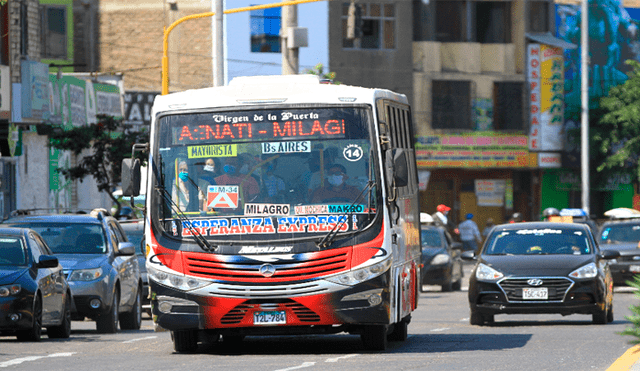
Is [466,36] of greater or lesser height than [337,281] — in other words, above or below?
above

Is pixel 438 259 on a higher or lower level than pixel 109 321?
lower

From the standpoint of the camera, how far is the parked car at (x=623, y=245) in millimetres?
28859

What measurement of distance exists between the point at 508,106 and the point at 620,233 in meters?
20.2

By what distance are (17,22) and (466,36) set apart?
77.0ft

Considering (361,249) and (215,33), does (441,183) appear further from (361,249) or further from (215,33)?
(361,249)

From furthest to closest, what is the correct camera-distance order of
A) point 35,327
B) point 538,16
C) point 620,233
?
1. point 538,16
2. point 620,233
3. point 35,327

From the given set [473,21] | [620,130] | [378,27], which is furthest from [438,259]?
[473,21]

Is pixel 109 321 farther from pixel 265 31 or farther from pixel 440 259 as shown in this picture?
pixel 265 31

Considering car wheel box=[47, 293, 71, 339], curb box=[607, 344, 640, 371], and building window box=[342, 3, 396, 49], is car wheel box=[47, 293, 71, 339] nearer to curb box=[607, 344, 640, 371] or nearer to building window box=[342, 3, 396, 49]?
curb box=[607, 344, 640, 371]

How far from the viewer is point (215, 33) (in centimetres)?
2728

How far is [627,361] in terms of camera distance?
11.8m

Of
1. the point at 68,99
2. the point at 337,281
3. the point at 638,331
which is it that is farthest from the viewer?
the point at 68,99

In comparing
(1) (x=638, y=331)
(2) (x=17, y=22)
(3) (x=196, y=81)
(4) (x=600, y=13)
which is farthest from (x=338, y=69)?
(1) (x=638, y=331)

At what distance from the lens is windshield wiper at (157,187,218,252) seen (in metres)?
13.5
